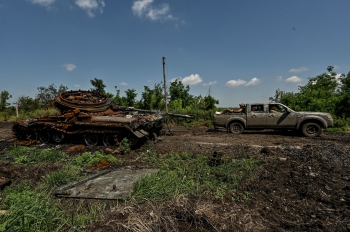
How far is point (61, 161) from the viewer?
7602 mm

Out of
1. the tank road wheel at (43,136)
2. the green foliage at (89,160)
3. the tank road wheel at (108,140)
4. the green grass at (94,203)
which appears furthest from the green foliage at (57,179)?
the tank road wheel at (43,136)

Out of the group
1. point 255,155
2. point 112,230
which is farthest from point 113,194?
point 255,155

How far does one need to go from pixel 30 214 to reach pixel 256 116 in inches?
434

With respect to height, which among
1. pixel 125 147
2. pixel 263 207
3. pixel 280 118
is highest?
pixel 280 118

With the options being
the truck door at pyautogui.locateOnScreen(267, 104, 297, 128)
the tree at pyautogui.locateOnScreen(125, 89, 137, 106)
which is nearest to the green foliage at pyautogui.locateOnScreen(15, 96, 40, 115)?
the tree at pyautogui.locateOnScreen(125, 89, 137, 106)

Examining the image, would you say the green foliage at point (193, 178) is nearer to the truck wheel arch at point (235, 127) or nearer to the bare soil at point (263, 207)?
the bare soil at point (263, 207)

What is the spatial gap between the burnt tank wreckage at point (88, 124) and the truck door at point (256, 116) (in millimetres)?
4579

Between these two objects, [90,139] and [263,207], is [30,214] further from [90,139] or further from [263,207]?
[90,139]

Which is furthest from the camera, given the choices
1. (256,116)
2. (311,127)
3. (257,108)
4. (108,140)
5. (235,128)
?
(235,128)

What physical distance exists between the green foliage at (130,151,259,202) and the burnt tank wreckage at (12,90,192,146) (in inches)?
107

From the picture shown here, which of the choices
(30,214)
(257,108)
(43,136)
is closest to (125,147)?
(43,136)

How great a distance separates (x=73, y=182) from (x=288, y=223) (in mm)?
4095

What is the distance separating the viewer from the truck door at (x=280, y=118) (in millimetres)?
11852

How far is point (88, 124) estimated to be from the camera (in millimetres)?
9617
